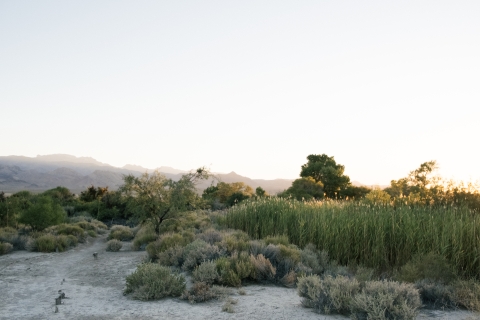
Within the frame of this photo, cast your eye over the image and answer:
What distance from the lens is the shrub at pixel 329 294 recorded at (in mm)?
7562

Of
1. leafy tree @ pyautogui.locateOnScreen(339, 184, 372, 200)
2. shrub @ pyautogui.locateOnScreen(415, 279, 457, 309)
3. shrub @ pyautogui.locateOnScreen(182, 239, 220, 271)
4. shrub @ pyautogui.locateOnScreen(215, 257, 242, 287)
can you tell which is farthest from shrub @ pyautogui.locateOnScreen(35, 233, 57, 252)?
leafy tree @ pyautogui.locateOnScreen(339, 184, 372, 200)

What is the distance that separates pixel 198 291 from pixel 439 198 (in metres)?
14.7

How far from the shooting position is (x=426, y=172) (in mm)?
43656

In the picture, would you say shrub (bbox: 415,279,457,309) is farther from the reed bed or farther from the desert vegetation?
the reed bed

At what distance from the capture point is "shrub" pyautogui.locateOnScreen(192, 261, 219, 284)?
31.8 feet

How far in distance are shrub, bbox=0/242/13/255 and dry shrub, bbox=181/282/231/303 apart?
10.8 metres

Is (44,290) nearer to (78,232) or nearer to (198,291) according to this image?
(198,291)

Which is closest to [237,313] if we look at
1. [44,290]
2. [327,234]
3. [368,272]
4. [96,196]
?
[368,272]

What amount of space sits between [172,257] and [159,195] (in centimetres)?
658

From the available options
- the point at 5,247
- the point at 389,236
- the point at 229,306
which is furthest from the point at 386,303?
the point at 5,247

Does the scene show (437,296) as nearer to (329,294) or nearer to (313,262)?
(329,294)

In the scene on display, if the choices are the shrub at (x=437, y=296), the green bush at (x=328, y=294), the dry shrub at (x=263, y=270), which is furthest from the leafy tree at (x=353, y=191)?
the green bush at (x=328, y=294)

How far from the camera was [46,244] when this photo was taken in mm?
16953

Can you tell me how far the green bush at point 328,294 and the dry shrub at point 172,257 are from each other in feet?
16.1
